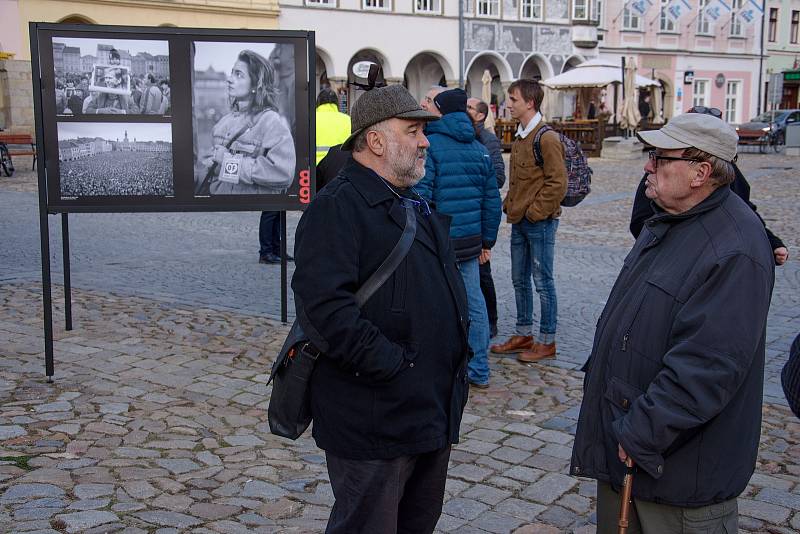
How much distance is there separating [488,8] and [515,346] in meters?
34.9

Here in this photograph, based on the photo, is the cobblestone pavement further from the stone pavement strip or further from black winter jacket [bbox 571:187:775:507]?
black winter jacket [bbox 571:187:775:507]

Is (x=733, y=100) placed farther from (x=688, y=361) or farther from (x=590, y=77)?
(x=688, y=361)

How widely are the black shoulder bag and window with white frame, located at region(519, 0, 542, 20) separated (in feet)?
131

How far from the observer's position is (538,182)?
6371mm

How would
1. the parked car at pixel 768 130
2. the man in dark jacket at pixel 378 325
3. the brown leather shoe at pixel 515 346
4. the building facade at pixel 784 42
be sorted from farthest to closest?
the building facade at pixel 784 42, the parked car at pixel 768 130, the brown leather shoe at pixel 515 346, the man in dark jacket at pixel 378 325

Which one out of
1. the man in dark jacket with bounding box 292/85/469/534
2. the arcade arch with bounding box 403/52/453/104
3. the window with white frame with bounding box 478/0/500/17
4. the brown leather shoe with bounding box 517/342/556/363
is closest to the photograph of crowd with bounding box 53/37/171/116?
the brown leather shoe with bounding box 517/342/556/363

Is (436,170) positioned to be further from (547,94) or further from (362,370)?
(547,94)

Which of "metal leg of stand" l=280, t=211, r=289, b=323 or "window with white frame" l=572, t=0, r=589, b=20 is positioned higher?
"window with white frame" l=572, t=0, r=589, b=20

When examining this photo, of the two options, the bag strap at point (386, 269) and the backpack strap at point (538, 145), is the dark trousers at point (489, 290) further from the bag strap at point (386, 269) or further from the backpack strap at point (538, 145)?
the bag strap at point (386, 269)

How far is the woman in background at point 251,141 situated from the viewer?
644cm

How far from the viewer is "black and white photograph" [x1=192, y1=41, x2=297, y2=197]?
20.8 ft

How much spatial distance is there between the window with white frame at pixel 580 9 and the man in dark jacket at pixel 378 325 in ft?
138

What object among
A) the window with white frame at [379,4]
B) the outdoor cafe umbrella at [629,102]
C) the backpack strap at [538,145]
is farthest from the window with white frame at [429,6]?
the backpack strap at [538,145]

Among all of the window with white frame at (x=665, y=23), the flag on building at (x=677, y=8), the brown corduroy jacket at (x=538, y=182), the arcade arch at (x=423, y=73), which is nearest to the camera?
the brown corduroy jacket at (x=538, y=182)
